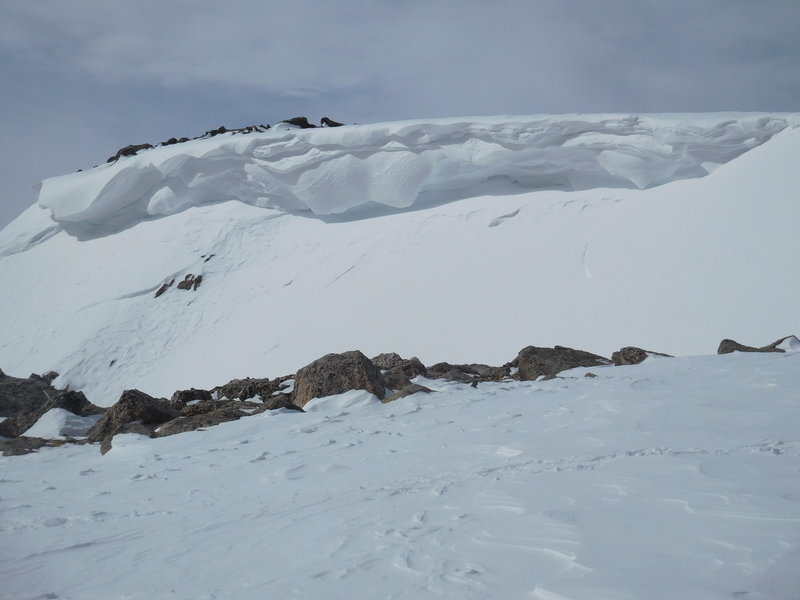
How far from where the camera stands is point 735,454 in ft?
10.9

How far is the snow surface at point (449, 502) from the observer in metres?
2.30

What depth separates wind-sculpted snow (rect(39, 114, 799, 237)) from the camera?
11.2 m

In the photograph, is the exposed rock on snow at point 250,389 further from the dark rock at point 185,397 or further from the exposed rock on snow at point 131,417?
the exposed rock on snow at point 131,417

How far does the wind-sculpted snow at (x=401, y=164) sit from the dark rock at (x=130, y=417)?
769 cm

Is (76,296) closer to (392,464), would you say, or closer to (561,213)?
(561,213)

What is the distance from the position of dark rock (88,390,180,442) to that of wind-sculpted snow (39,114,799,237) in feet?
25.2

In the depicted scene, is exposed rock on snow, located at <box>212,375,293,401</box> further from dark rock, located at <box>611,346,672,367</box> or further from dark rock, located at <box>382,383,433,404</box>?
dark rock, located at <box>611,346,672,367</box>

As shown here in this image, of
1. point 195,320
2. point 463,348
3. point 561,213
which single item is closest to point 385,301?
point 463,348

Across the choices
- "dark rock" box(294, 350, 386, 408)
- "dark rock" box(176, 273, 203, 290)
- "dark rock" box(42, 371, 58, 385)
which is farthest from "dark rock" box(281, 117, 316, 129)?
"dark rock" box(294, 350, 386, 408)

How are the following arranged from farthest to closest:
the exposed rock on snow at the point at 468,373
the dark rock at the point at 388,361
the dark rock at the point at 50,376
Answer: the dark rock at the point at 50,376 → the dark rock at the point at 388,361 → the exposed rock on snow at the point at 468,373

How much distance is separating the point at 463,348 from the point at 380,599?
7.18 m

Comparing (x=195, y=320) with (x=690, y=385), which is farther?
(x=195, y=320)

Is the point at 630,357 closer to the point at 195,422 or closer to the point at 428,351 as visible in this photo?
the point at 428,351

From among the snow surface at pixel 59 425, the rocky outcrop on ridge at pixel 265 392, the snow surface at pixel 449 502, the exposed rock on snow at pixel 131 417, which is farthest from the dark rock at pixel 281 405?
the snow surface at pixel 59 425
